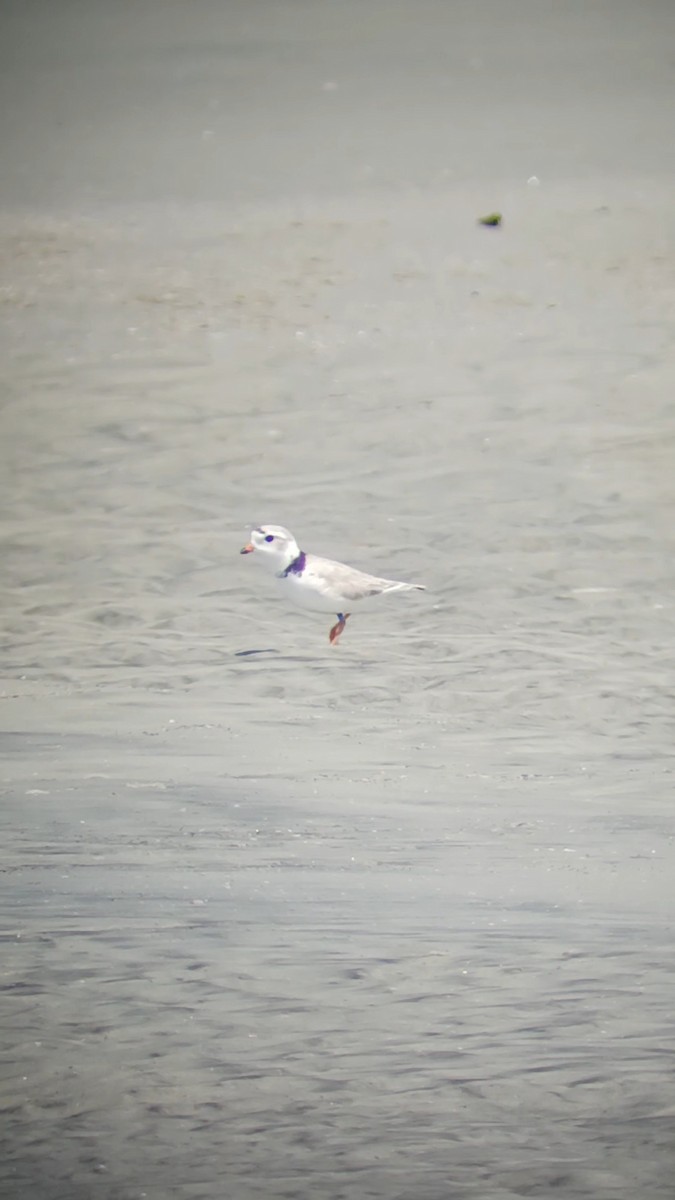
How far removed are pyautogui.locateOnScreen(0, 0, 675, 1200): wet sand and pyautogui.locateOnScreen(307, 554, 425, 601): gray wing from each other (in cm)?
14

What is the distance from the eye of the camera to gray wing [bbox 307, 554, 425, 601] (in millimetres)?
5637

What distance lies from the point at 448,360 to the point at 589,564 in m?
2.00

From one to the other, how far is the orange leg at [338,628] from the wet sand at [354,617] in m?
0.07

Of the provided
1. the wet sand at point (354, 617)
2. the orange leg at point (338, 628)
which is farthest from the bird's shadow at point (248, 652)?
the orange leg at point (338, 628)

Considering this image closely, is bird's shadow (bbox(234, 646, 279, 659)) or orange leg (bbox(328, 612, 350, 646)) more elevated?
orange leg (bbox(328, 612, 350, 646))

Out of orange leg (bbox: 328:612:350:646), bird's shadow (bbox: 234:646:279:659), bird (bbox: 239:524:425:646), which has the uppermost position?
bird (bbox: 239:524:425:646)

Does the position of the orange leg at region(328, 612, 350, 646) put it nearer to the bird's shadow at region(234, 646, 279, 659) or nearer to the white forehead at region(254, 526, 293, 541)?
the bird's shadow at region(234, 646, 279, 659)

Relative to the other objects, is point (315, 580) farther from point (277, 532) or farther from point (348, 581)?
point (277, 532)

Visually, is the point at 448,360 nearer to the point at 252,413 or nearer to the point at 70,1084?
the point at 252,413

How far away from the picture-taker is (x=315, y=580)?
5.64 metres

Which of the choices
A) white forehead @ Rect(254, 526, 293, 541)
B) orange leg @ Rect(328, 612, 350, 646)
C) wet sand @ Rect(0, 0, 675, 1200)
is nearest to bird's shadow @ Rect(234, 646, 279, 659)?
wet sand @ Rect(0, 0, 675, 1200)

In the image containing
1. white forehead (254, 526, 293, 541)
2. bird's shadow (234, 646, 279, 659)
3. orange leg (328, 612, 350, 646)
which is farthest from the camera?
white forehead (254, 526, 293, 541)

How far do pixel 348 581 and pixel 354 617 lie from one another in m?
0.31

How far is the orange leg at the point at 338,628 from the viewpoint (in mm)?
5691
